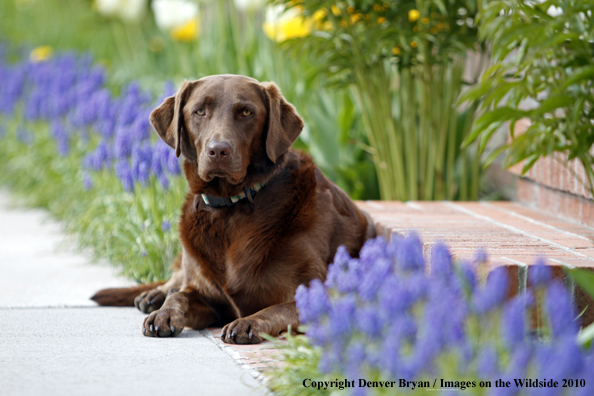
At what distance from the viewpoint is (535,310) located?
8.12 ft

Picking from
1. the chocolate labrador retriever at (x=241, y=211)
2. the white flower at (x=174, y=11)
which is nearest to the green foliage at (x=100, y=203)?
the chocolate labrador retriever at (x=241, y=211)

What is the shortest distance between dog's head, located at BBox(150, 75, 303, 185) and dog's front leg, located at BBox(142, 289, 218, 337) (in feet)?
1.66

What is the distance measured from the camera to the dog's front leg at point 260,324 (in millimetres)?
2594

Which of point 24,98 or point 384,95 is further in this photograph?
point 24,98

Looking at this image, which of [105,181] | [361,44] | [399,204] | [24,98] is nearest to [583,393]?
[399,204]

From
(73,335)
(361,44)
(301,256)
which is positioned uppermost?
(361,44)

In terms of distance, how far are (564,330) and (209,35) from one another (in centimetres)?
563

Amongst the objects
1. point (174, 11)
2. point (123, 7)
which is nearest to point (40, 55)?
point (123, 7)

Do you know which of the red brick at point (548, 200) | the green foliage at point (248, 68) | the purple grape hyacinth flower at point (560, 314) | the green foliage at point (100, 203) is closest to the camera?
the purple grape hyacinth flower at point (560, 314)

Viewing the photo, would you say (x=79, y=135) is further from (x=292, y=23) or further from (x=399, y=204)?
(x=399, y=204)

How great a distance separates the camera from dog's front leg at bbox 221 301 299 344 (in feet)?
8.51

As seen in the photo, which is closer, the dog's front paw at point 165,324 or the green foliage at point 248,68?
the dog's front paw at point 165,324

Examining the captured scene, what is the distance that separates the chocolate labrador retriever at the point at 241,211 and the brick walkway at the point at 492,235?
0.18 m

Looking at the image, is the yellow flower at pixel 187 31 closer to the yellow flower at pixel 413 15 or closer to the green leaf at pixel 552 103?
the yellow flower at pixel 413 15
